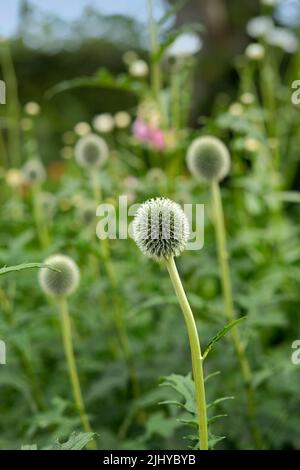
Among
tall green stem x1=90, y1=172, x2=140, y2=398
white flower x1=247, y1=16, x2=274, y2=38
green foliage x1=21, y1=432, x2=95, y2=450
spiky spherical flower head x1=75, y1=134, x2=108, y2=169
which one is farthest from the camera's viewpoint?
white flower x1=247, y1=16, x2=274, y2=38

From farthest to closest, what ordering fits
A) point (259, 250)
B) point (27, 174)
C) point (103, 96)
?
point (103, 96)
point (259, 250)
point (27, 174)

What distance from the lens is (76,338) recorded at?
2.10 metres

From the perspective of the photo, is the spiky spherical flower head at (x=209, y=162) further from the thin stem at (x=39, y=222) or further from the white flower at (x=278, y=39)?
the white flower at (x=278, y=39)

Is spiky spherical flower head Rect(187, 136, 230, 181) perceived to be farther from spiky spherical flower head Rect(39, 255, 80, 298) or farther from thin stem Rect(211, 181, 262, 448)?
spiky spherical flower head Rect(39, 255, 80, 298)

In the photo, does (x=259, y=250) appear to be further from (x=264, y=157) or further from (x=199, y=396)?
(x=199, y=396)

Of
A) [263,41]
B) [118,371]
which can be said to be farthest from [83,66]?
[118,371]

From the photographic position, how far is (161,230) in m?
0.99

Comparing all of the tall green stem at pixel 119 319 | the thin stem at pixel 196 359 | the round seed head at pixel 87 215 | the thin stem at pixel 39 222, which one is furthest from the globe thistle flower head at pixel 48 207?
the thin stem at pixel 196 359

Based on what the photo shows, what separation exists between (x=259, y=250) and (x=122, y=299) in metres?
0.60

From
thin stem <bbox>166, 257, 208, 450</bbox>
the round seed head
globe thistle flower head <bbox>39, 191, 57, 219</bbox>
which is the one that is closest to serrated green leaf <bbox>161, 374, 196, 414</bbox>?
thin stem <bbox>166, 257, 208, 450</bbox>

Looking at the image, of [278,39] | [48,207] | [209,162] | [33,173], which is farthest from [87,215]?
[278,39]

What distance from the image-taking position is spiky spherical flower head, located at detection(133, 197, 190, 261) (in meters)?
0.98
